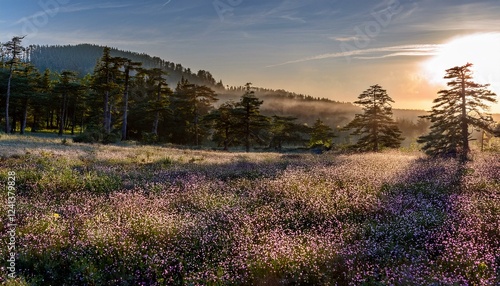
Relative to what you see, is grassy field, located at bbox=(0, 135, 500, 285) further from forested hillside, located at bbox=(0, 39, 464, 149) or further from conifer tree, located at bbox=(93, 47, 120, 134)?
conifer tree, located at bbox=(93, 47, 120, 134)

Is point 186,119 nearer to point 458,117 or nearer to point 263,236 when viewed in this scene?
point 458,117

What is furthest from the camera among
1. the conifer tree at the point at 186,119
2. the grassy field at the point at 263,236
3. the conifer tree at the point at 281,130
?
the conifer tree at the point at 281,130

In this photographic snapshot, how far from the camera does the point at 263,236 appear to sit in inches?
220

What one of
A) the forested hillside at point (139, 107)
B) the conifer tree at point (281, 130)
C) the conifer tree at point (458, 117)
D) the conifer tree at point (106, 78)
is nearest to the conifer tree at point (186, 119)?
the forested hillside at point (139, 107)

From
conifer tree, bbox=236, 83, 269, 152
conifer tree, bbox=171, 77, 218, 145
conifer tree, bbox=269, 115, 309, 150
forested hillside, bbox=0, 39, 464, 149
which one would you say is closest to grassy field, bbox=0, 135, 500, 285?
forested hillside, bbox=0, 39, 464, 149

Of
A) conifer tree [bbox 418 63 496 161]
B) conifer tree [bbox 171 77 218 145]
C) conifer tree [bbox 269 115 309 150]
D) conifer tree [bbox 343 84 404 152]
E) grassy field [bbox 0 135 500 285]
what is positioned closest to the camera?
grassy field [bbox 0 135 500 285]

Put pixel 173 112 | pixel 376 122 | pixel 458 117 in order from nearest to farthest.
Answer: pixel 458 117 → pixel 376 122 → pixel 173 112

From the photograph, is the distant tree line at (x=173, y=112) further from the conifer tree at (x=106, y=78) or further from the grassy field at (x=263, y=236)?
the grassy field at (x=263, y=236)

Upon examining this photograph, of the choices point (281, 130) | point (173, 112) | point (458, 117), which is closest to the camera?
point (458, 117)

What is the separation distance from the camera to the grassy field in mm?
4672

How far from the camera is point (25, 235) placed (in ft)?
19.4

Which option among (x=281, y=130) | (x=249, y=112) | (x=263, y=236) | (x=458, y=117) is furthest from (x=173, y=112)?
(x=263, y=236)

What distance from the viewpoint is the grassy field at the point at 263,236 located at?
184 inches

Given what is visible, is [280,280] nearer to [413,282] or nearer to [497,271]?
[413,282]
